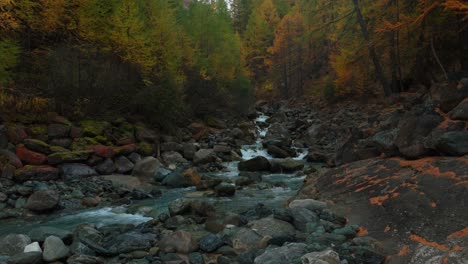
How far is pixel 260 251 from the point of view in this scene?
500cm

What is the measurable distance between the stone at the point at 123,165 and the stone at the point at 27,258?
25.9ft

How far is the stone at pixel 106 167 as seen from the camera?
12383 mm

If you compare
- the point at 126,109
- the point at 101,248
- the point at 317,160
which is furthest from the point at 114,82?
the point at 101,248

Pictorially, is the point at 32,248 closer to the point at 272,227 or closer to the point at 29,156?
the point at 272,227

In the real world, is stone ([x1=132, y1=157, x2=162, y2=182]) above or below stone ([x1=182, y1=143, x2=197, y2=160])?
below

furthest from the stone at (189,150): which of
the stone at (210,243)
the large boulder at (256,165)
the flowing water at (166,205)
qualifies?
the stone at (210,243)

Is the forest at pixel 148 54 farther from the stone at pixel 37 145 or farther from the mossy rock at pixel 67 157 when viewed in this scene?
the mossy rock at pixel 67 157

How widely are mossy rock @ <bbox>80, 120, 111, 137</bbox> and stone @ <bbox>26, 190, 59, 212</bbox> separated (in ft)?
17.0

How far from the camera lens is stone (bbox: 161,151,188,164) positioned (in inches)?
603

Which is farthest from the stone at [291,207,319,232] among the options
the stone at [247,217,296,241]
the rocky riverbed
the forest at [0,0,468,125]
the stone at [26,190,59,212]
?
the stone at [26,190,59,212]

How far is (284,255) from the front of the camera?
4469 millimetres

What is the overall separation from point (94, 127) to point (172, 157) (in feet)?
11.9

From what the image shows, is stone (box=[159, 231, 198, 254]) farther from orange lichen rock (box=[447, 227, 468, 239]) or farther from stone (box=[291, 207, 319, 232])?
orange lichen rock (box=[447, 227, 468, 239])

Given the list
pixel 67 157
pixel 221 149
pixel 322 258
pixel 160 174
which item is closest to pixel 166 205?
pixel 160 174
